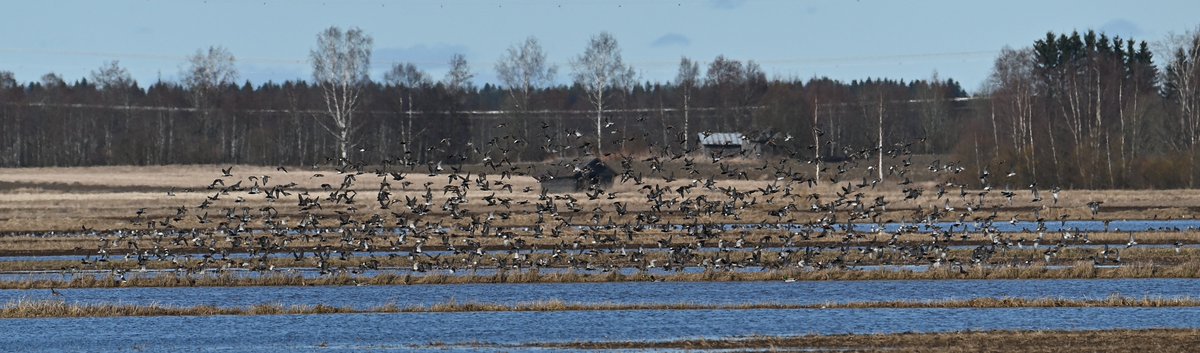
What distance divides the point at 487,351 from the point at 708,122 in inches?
4483

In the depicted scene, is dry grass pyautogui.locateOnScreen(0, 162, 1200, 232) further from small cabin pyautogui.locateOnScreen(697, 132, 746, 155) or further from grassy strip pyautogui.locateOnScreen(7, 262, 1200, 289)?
small cabin pyautogui.locateOnScreen(697, 132, 746, 155)

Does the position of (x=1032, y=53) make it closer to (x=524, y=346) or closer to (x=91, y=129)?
(x=91, y=129)

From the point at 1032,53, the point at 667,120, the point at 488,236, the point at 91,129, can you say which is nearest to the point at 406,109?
the point at 667,120

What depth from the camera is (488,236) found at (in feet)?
173

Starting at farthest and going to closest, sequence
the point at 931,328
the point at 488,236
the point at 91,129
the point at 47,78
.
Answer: the point at 47,78 → the point at 91,129 → the point at 488,236 → the point at 931,328

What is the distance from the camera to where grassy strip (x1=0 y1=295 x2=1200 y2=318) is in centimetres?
3219

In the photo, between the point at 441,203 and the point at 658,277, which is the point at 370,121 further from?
the point at 658,277

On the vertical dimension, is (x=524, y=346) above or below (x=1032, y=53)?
below

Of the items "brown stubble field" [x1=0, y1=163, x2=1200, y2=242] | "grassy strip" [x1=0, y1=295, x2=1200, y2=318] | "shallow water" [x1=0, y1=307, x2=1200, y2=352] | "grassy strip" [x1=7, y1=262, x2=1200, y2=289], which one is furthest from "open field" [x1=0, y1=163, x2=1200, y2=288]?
"shallow water" [x1=0, y1=307, x2=1200, y2=352]

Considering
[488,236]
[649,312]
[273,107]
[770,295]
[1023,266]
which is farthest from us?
[273,107]

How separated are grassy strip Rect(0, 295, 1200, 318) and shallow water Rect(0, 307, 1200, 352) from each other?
0.23 meters

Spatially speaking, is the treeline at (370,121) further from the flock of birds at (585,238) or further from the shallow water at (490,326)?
the shallow water at (490,326)

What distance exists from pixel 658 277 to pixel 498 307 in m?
7.16

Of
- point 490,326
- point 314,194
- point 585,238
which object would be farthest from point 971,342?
point 314,194
